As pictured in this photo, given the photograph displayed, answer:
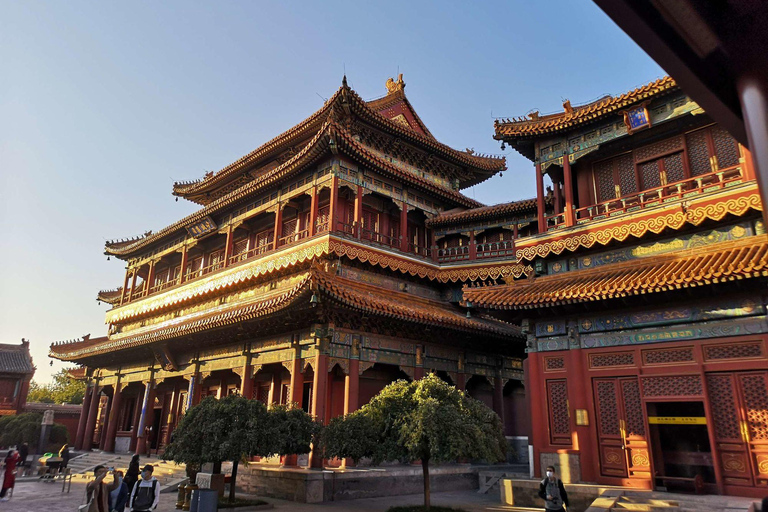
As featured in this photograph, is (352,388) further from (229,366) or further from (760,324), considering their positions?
(760,324)

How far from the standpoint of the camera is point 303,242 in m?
19.0

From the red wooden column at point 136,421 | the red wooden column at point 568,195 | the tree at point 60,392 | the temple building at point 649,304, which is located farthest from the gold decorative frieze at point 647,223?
the tree at point 60,392

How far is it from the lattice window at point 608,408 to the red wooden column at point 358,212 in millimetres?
9801

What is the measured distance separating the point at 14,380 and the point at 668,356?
149 feet

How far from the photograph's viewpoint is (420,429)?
1034 cm

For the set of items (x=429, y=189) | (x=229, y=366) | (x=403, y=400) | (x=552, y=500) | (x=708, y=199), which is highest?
(x=429, y=189)

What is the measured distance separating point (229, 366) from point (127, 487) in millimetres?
10035

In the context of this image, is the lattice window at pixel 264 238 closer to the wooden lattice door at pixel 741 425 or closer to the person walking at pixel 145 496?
the person walking at pixel 145 496

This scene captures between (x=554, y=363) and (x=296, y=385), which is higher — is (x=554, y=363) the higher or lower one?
the higher one

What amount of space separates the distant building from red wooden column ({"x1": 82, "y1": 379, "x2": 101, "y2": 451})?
15.8m

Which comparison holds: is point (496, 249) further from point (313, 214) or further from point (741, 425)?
point (741, 425)

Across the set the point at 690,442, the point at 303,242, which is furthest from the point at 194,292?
the point at 690,442

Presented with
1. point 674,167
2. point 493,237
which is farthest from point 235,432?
point 493,237

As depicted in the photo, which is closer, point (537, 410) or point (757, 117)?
point (757, 117)
